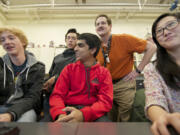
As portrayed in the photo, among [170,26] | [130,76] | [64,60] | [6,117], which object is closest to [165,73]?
[170,26]

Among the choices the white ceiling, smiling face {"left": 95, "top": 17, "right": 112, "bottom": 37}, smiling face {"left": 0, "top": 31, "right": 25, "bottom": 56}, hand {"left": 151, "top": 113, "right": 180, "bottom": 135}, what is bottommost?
hand {"left": 151, "top": 113, "right": 180, "bottom": 135}

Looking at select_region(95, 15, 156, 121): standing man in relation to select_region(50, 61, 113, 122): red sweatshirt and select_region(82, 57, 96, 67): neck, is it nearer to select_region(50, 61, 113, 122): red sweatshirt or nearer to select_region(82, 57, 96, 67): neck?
select_region(82, 57, 96, 67): neck

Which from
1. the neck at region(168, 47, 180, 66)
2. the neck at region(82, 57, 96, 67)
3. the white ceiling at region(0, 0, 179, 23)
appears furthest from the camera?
the white ceiling at region(0, 0, 179, 23)

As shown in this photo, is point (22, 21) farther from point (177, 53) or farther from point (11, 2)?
point (177, 53)

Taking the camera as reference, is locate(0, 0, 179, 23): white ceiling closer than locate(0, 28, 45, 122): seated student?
No

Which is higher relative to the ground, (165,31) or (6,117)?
(165,31)

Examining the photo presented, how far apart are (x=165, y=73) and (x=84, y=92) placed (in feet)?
1.97

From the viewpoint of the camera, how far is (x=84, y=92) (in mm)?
1014

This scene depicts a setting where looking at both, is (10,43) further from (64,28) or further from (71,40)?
(64,28)

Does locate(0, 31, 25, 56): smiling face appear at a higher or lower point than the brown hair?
lower

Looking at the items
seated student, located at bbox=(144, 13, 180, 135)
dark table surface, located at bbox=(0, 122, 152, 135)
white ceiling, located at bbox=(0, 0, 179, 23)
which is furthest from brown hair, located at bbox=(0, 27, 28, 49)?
white ceiling, located at bbox=(0, 0, 179, 23)

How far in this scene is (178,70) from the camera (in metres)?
0.72

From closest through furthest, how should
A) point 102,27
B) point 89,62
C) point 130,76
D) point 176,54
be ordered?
point 176,54, point 89,62, point 130,76, point 102,27

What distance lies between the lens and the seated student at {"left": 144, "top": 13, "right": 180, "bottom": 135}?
24.9 inches
